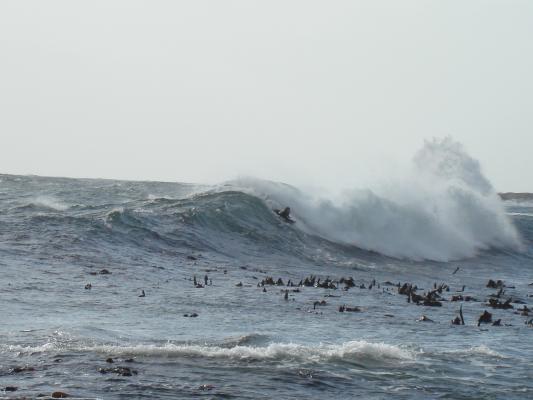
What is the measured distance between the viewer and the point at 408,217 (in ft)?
191

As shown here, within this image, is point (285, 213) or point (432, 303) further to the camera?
point (285, 213)

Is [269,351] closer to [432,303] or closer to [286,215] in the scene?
[432,303]

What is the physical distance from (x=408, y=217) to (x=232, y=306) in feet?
111

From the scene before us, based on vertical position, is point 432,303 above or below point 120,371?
above

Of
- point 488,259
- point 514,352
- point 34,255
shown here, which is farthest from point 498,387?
point 488,259

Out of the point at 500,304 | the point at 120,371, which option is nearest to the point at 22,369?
the point at 120,371

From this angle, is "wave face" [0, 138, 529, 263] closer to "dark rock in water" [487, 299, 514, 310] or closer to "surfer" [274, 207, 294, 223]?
"surfer" [274, 207, 294, 223]

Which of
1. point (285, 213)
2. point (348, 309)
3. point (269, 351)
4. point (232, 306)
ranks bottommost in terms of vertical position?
point (269, 351)

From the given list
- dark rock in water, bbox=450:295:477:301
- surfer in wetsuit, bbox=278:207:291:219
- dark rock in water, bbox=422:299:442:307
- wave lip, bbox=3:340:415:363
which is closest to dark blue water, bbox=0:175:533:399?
wave lip, bbox=3:340:415:363

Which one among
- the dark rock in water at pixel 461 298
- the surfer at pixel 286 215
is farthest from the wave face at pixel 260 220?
the dark rock in water at pixel 461 298

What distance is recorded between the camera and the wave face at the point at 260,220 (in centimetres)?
4094

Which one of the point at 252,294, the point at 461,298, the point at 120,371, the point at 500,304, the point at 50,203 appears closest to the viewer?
the point at 120,371

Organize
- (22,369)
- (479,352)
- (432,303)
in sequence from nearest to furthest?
1. (22,369)
2. (479,352)
3. (432,303)

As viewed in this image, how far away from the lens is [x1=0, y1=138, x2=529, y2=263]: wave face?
4094 centimetres
